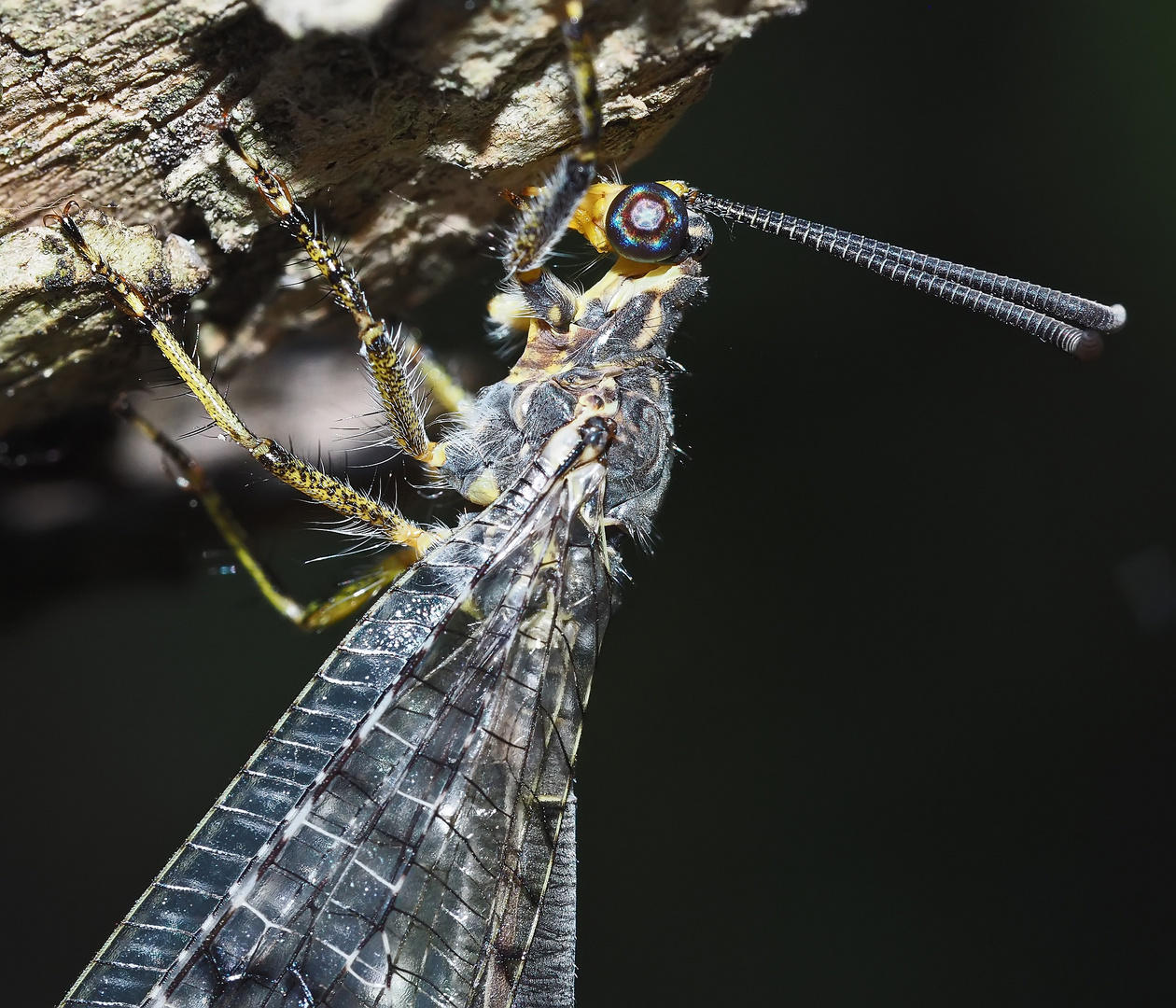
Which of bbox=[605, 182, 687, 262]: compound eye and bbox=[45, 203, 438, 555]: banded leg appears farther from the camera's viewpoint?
bbox=[605, 182, 687, 262]: compound eye

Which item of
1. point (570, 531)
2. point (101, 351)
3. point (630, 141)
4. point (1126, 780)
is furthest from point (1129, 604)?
point (101, 351)

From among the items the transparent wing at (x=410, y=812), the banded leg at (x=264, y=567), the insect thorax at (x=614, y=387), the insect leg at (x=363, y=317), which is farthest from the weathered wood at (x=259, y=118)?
the transparent wing at (x=410, y=812)

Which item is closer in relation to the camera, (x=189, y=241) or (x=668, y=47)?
(x=668, y=47)

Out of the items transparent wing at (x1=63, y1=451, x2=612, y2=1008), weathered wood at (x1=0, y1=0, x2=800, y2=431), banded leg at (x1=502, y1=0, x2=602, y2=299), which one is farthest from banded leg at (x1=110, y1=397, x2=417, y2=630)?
banded leg at (x1=502, y1=0, x2=602, y2=299)

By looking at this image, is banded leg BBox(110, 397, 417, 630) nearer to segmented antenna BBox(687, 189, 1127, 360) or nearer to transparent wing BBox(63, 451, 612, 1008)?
transparent wing BBox(63, 451, 612, 1008)

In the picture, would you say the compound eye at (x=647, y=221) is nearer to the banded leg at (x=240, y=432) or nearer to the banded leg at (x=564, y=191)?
the banded leg at (x=564, y=191)

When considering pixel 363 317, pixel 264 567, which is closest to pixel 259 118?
pixel 363 317

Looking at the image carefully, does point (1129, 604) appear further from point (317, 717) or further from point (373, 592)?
point (317, 717)
